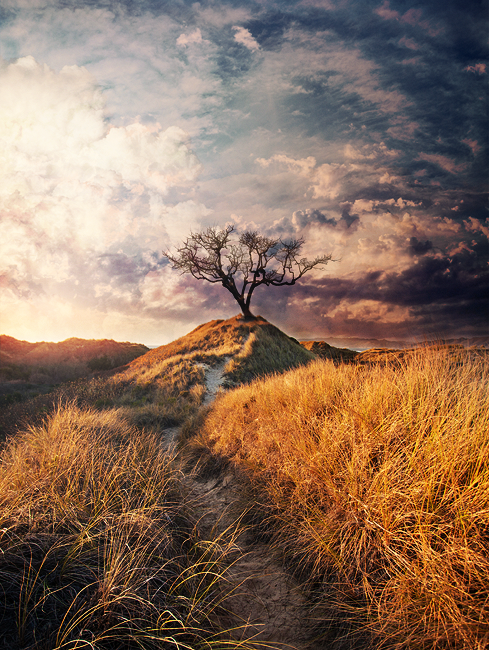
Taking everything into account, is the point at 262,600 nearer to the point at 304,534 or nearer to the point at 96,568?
the point at 304,534

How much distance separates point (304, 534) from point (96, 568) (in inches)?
81.5

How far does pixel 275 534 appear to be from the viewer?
11.4 ft

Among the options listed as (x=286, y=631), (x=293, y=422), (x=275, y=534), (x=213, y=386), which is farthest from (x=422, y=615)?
(x=213, y=386)

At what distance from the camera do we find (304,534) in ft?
10.7

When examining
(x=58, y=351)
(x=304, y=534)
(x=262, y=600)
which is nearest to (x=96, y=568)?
(x=262, y=600)

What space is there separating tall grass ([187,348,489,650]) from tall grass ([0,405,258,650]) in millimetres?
949

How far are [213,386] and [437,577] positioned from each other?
13.3m

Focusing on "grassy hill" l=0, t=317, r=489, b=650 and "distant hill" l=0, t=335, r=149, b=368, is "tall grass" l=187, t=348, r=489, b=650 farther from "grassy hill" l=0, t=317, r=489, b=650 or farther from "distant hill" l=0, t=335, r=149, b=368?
"distant hill" l=0, t=335, r=149, b=368

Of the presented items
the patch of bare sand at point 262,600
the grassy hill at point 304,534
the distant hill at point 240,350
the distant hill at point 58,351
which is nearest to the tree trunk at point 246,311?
the distant hill at point 240,350

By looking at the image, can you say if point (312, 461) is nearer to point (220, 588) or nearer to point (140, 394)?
point (220, 588)

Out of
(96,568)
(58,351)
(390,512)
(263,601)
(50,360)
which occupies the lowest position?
(263,601)

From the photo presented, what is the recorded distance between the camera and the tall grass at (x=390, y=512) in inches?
84.4

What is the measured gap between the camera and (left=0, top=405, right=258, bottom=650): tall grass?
2104 mm

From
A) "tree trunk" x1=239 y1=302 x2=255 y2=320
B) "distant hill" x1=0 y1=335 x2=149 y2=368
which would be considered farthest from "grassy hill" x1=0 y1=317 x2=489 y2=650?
"distant hill" x1=0 y1=335 x2=149 y2=368
